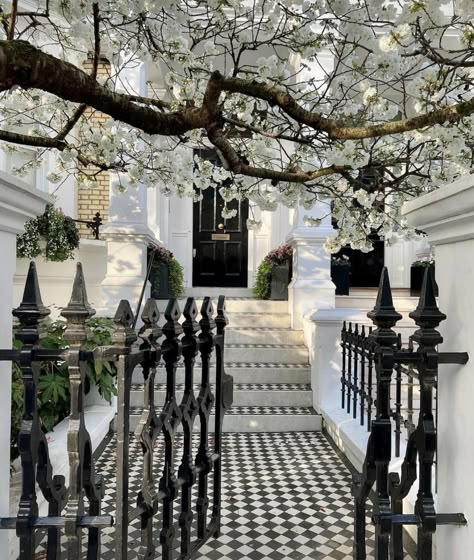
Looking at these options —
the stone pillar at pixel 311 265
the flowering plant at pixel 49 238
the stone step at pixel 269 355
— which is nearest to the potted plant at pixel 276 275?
the stone pillar at pixel 311 265

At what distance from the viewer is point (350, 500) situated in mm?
3244

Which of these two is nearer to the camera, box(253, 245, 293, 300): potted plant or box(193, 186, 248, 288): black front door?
box(253, 245, 293, 300): potted plant

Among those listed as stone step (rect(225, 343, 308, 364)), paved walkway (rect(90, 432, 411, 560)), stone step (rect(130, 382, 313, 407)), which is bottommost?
paved walkway (rect(90, 432, 411, 560))

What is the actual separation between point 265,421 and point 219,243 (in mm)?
5889

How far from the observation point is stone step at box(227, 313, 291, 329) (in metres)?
6.75

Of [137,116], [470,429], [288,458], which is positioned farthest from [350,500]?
[137,116]

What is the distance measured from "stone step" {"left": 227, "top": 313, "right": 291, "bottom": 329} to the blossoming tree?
2.42 metres

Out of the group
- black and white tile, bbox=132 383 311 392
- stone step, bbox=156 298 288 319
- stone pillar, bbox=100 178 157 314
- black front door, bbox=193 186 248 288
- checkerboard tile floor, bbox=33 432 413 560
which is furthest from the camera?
black front door, bbox=193 186 248 288

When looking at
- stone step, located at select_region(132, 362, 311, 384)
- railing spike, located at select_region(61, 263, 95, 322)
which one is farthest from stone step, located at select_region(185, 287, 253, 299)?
railing spike, located at select_region(61, 263, 95, 322)

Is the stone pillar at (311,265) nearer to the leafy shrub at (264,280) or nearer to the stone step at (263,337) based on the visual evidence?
the stone step at (263,337)

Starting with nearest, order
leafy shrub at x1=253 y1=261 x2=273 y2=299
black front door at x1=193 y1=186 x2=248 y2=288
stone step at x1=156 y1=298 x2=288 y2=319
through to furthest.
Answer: stone step at x1=156 y1=298 x2=288 y2=319 → leafy shrub at x1=253 y1=261 x2=273 y2=299 → black front door at x1=193 y1=186 x2=248 y2=288

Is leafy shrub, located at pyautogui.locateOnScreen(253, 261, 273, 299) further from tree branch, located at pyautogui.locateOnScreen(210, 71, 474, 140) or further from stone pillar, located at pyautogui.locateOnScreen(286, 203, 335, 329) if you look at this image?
tree branch, located at pyautogui.locateOnScreen(210, 71, 474, 140)

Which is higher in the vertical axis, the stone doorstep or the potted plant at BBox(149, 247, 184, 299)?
the potted plant at BBox(149, 247, 184, 299)

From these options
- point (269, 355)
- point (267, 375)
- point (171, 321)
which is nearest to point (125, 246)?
point (269, 355)
